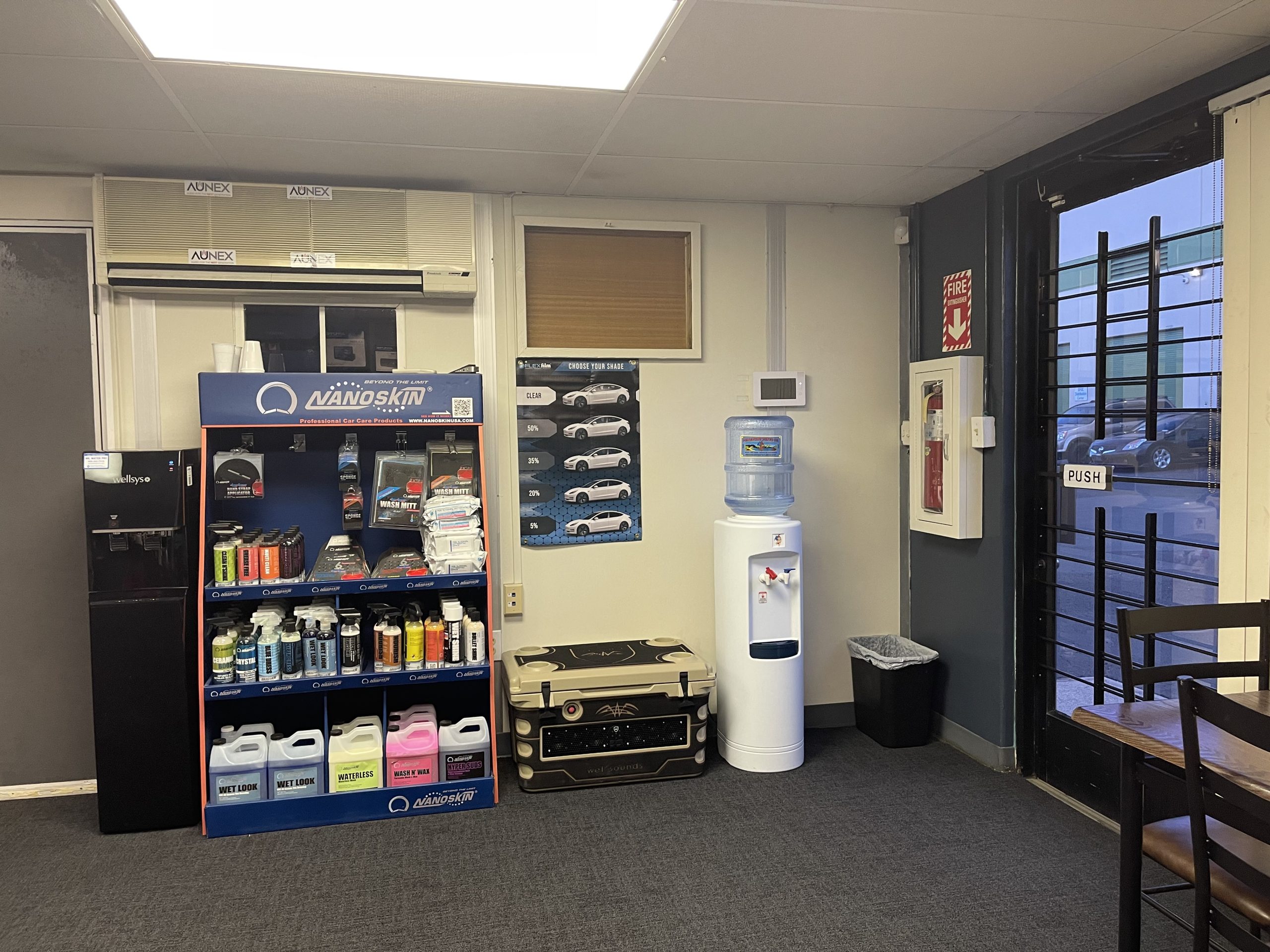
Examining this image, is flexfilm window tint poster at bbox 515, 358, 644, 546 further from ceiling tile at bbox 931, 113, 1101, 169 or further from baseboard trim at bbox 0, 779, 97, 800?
baseboard trim at bbox 0, 779, 97, 800

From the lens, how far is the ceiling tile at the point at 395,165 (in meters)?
3.42

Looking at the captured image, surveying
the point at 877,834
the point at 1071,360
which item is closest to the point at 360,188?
the point at 1071,360

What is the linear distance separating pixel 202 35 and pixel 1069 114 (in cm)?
282

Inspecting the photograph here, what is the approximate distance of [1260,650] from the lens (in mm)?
2527

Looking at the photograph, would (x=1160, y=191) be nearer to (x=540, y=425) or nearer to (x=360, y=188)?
(x=540, y=425)

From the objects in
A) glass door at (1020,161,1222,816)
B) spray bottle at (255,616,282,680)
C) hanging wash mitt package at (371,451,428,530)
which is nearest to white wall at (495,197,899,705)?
hanging wash mitt package at (371,451,428,530)

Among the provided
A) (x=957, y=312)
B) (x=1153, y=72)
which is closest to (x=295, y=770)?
(x=957, y=312)

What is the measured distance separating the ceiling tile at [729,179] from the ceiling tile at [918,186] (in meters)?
0.07

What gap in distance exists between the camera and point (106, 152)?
135 inches

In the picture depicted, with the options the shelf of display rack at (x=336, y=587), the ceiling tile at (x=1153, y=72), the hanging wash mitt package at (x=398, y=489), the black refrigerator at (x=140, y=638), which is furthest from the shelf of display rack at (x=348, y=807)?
the ceiling tile at (x=1153, y=72)

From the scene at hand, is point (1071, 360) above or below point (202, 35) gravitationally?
below

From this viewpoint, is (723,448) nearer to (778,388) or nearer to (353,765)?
(778,388)

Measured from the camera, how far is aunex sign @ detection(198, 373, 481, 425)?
3.52 meters

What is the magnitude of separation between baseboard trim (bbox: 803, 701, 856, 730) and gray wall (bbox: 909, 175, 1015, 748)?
435mm
